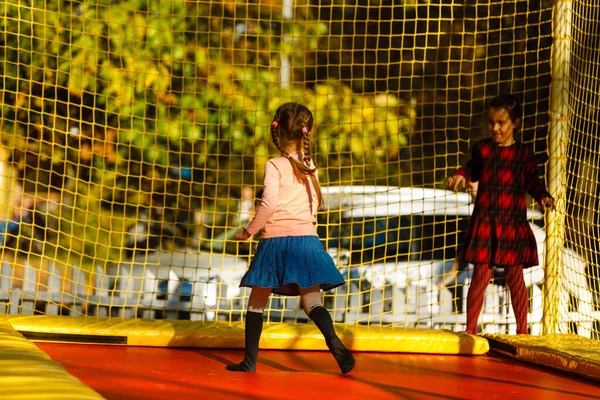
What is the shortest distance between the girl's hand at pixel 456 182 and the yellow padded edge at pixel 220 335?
0.78 m

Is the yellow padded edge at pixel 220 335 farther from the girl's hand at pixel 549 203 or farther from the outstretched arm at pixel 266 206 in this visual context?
the outstretched arm at pixel 266 206

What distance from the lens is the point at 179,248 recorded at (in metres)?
9.60

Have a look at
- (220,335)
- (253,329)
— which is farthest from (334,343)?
(220,335)

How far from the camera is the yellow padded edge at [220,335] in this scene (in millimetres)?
5023

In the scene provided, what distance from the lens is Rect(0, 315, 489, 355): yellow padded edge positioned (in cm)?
502

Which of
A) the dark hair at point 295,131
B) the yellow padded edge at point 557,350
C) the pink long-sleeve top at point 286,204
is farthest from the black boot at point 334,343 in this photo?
the yellow padded edge at point 557,350

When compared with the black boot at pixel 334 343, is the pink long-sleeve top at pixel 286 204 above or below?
above

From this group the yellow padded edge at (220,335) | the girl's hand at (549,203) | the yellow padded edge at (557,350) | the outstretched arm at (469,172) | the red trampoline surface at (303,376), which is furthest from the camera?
the outstretched arm at (469,172)

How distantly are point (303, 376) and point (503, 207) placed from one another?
1.98 meters

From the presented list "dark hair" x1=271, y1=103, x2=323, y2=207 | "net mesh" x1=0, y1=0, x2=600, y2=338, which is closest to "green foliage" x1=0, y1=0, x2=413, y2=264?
"net mesh" x1=0, y1=0, x2=600, y2=338

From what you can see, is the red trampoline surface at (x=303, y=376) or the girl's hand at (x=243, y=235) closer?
the red trampoline surface at (x=303, y=376)

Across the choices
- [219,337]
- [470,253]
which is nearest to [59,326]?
[219,337]

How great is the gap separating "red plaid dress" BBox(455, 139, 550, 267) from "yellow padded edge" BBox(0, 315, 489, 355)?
0.52 meters

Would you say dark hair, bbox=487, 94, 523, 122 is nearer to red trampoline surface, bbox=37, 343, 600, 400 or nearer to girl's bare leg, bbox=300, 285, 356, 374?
red trampoline surface, bbox=37, 343, 600, 400
